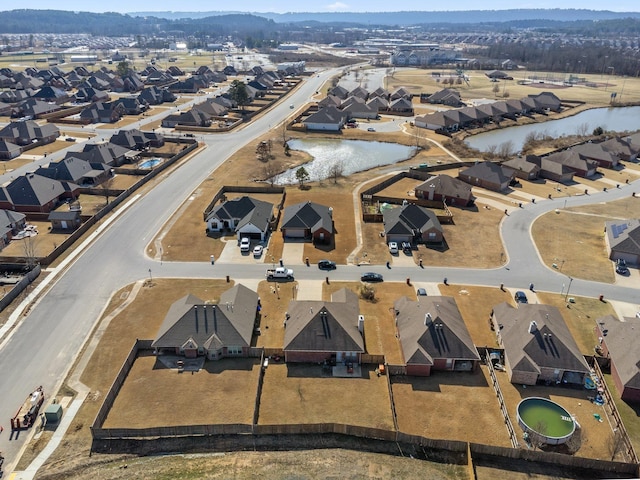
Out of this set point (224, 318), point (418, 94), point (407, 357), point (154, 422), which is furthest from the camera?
point (418, 94)

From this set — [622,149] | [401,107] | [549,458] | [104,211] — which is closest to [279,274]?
[549,458]

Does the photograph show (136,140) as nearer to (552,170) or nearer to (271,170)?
(271,170)

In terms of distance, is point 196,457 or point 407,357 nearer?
point 196,457

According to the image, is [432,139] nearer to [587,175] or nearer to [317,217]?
[587,175]

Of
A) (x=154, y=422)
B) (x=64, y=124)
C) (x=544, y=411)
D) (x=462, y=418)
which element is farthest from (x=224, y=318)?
(x=64, y=124)

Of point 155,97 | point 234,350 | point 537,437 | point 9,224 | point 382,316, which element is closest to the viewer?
point 537,437

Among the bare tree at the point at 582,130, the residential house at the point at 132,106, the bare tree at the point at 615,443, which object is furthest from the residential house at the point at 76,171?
the bare tree at the point at 582,130

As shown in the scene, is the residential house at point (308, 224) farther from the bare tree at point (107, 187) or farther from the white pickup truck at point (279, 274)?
the bare tree at point (107, 187)
